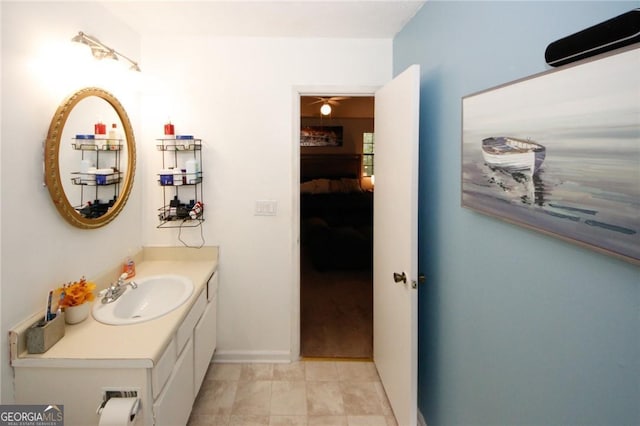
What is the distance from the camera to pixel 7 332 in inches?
50.2

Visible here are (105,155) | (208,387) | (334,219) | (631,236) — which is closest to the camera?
(631,236)

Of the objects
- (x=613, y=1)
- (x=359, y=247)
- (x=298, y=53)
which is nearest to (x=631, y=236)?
(x=613, y=1)

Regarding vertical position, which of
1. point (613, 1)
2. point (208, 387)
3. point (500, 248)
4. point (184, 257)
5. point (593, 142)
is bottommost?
point (208, 387)

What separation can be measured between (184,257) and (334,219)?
3497 millimetres

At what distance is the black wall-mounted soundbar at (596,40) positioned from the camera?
2.32 ft

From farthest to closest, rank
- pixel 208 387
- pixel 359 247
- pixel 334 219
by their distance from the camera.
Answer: pixel 334 219
pixel 359 247
pixel 208 387

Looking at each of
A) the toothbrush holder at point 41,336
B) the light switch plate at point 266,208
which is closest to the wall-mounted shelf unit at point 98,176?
the toothbrush holder at point 41,336

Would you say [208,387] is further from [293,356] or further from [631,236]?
[631,236]

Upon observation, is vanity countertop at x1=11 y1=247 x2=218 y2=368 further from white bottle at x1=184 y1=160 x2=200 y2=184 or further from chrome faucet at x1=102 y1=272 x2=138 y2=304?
white bottle at x1=184 y1=160 x2=200 y2=184

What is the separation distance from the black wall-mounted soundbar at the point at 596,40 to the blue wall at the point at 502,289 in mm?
61

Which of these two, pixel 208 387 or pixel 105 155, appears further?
pixel 208 387

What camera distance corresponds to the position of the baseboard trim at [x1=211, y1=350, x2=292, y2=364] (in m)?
2.53

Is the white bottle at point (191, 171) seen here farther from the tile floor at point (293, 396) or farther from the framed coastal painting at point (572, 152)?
the framed coastal painting at point (572, 152)

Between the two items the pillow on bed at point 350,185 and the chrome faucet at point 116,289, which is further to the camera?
the pillow on bed at point 350,185
